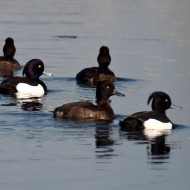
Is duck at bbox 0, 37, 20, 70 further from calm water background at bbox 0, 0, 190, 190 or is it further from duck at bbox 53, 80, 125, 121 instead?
duck at bbox 53, 80, 125, 121

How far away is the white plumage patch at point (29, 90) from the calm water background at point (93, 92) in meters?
0.26

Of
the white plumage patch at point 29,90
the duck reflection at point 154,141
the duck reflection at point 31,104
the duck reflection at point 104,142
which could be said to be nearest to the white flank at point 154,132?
the duck reflection at point 154,141

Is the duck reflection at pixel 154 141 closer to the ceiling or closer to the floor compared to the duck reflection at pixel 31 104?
closer to the floor

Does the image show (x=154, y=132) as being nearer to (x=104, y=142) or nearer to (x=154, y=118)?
(x=154, y=118)

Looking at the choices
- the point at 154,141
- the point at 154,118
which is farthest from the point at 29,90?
the point at 154,141

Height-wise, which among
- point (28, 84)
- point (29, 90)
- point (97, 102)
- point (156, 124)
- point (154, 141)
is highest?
point (28, 84)

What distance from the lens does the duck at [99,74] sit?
27.9m

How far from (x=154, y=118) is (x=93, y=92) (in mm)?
6072

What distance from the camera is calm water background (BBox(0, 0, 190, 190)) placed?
1650 centimetres

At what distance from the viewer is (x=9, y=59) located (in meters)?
31.8

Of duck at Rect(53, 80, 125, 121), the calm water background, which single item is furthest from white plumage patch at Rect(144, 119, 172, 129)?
duck at Rect(53, 80, 125, 121)

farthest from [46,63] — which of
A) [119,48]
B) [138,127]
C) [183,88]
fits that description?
[138,127]

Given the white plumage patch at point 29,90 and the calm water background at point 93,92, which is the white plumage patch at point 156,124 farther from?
the white plumage patch at point 29,90

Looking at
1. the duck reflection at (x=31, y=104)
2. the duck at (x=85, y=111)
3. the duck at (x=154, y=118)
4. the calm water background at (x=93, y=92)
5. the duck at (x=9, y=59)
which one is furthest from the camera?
the duck at (x=9, y=59)
